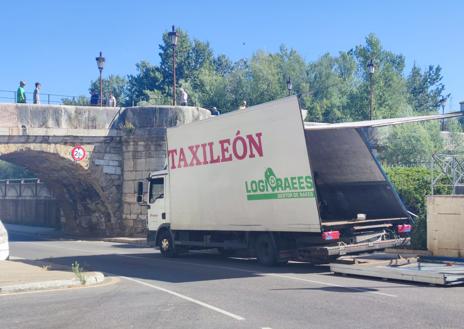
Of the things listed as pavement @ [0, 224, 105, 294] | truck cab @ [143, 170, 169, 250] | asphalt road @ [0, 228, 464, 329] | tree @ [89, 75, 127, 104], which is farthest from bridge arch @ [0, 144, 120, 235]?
tree @ [89, 75, 127, 104]

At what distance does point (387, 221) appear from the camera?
13.8 meters

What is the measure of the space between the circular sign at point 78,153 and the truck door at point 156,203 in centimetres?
933

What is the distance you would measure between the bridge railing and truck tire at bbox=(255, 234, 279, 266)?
1007 inches

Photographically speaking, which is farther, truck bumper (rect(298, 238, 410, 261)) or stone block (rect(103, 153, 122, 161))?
stone block (rect(103, 153, 122, 161))

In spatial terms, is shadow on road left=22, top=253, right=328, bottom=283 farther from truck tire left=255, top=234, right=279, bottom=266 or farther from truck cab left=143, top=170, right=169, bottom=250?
truck cab left=143, top=170, right=169, bottom=250

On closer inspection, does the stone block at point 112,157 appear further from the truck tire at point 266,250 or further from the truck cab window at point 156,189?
the truck tire at point 266,250

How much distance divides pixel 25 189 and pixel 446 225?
3240cm

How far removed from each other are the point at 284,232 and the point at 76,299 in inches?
222

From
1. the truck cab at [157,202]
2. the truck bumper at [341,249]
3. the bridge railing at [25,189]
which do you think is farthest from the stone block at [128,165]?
the truck bumper at [341,249]

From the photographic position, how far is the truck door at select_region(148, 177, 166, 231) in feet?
58.6

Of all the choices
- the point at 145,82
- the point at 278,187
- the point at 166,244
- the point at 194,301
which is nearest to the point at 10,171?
the point at 145,82

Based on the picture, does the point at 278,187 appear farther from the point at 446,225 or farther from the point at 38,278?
the point at 38,278

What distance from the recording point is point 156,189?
60.1ft

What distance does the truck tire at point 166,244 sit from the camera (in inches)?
690
